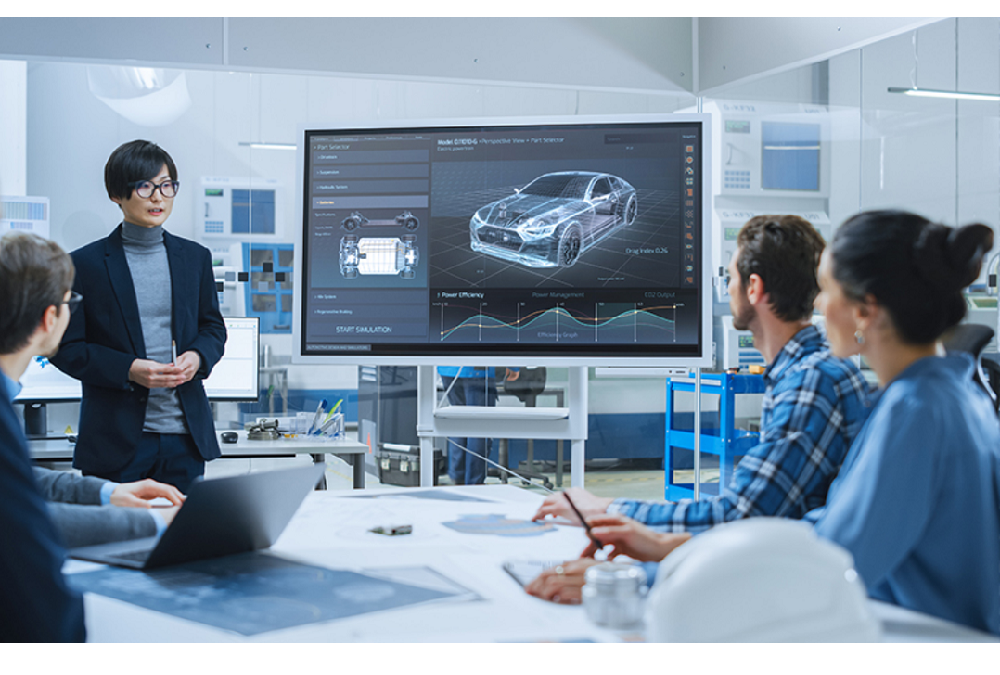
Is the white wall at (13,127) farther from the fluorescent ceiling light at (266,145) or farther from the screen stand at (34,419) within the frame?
the screen stand at (34,419)

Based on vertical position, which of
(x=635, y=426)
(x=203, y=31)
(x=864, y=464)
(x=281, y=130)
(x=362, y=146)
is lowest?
(x=635, y=426)

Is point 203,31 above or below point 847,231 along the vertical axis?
above

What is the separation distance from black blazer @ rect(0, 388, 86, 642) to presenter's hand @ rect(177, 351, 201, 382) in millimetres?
1532

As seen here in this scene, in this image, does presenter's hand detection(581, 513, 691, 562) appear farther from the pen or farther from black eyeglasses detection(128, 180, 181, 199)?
black eyeglasses detection(128, 180, 181, 199)

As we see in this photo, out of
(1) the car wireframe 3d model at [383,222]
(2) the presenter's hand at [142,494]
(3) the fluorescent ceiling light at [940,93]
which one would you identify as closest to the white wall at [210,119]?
(3) the fluorescent ceiling light at [940,93]

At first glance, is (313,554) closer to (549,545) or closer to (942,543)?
(549,545)

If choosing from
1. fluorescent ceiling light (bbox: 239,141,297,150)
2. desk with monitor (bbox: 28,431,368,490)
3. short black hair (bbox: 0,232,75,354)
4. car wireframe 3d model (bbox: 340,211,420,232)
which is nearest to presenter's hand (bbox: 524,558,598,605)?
short black hair (bbox: 0,232,75,354)

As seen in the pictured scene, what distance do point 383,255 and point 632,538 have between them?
1.80 m

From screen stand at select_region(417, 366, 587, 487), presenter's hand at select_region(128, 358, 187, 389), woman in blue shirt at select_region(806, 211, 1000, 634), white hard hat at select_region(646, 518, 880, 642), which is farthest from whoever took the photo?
screen stand at select_region(417, 366, 587, 487)

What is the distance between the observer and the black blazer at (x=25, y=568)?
3.10 feet

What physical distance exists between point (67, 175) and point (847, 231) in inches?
176

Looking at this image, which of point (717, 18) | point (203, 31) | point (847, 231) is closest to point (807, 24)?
point (717, 18)

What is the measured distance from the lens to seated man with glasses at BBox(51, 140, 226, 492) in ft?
8.09

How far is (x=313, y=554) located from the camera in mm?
1468
